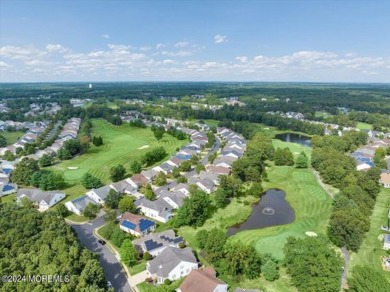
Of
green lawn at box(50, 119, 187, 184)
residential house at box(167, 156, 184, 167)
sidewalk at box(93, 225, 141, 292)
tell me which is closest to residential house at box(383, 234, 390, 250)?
sidewalk at box(93, 225, 141, 292)

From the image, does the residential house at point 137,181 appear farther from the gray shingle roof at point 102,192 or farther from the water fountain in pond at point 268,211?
the water fountain in pond at point 268,211

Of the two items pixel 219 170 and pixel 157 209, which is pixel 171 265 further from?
pixel 219 170

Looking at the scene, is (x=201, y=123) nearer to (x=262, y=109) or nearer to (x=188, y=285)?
(x=262, y=109)

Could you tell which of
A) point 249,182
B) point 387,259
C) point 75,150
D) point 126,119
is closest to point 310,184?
point 249,182

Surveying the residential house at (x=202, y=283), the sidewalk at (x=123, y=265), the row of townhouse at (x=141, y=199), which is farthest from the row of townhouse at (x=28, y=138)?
the residential house at (x=202, y=283)

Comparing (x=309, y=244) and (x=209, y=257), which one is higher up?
(x=309, y=244)

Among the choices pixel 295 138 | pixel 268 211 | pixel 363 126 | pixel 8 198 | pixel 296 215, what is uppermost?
pixel 8 198

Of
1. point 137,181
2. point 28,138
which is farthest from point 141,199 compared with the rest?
point 28,138
